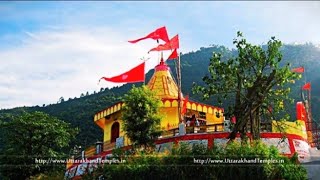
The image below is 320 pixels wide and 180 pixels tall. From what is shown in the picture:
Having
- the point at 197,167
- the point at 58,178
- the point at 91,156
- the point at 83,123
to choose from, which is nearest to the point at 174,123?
the point at 91,156

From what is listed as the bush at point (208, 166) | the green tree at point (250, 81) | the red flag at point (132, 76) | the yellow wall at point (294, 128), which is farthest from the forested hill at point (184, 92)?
the bush at point (208, 166)

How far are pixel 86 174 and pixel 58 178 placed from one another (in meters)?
2.88

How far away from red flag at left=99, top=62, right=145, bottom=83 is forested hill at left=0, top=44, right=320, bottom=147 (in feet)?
20.1

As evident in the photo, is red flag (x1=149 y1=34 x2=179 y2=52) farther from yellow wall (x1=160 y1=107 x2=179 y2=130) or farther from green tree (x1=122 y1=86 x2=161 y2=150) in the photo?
green tree (x1=122 y1=86 x2=161 y2=150)

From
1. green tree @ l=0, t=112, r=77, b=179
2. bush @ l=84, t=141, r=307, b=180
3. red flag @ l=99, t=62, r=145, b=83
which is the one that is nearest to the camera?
bush @ l=84, t=141, r=307, b=180

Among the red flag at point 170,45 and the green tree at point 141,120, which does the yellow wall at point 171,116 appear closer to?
the red flag at point 170,45

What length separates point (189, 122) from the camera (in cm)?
1827

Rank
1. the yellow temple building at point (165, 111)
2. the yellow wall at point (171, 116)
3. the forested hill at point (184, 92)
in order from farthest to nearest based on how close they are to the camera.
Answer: the forested hill at point (184, 92)
the yellow wall at point (171, 116)
the yellow temple building at point (165, 111)

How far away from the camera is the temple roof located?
2061cm

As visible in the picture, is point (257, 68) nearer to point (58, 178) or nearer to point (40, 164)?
point (58, 178)

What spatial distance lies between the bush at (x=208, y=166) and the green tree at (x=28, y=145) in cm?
758

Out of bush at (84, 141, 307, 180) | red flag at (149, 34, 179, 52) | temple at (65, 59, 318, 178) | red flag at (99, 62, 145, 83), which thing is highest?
red flag at (149, 34, 179, 52)

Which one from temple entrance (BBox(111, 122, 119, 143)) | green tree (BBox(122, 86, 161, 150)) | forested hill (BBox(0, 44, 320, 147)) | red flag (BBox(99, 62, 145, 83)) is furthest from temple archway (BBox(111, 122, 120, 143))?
forested hill (BBox(0, 44, 320, 147))

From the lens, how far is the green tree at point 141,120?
51.9 ft
